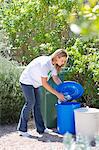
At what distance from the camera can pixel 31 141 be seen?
591 centimetres

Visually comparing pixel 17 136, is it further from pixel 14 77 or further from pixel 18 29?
pixel 18 29

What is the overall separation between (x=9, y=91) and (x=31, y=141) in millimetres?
1341

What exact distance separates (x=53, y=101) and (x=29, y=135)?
0.77 meters

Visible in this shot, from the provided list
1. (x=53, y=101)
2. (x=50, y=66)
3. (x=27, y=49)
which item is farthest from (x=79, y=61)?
(x=27, y=49)

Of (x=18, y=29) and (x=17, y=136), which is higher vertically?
(x=18, y=29)

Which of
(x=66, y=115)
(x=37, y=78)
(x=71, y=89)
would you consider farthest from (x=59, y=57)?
(x=66, y=115)

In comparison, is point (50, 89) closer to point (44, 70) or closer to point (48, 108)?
point (44, 70)

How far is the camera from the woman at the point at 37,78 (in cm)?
561

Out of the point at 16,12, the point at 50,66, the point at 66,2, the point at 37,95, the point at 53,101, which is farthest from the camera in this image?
the point at 16,12

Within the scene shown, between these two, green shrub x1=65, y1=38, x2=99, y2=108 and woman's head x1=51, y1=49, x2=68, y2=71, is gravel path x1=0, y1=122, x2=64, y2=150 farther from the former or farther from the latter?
green shrub x1=65, y1=38, x2=99, y2=108

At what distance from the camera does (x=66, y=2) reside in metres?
7.87

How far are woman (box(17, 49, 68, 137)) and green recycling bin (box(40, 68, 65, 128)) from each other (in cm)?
40

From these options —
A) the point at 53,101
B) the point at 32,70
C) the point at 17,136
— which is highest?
the point at 32,70

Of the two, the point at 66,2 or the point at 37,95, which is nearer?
the point at 37,95
